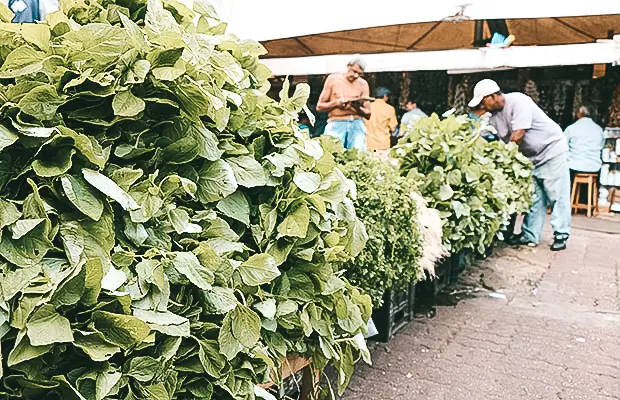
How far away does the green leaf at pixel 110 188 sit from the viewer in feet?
4.07

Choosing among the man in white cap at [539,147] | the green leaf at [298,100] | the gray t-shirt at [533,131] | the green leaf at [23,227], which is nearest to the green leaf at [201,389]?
the green leaf at [23,227]

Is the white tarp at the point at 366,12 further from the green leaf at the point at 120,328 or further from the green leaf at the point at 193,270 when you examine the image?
the green leaf at the point at 120,328

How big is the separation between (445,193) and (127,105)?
3.11 metres

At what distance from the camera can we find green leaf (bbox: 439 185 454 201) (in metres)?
4.14

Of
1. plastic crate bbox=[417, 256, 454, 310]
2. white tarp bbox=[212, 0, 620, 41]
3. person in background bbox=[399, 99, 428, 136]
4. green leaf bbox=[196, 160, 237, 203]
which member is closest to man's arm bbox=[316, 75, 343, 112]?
white tarp bbox=[212, 0, 620, 41]

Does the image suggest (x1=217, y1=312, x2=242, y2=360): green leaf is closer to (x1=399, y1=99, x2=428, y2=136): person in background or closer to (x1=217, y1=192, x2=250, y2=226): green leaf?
(x1=217, y1=192, x2=250, y2=226): green leaf

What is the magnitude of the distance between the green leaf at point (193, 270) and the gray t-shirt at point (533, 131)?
578 centimetres

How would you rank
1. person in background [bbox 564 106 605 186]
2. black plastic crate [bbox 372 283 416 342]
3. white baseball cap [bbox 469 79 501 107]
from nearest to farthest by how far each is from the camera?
black plastic crate [bbox 372 283 416 342] → white baseball cap [bbox 469 79 501 107] → person in background [bbox 564 106 605 186]

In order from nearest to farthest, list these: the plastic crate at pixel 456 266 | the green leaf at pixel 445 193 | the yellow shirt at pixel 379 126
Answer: the green leaf at pixel 445 193, the plastic crate at pixel 456 266, the yellow shirt at pixel 379 126

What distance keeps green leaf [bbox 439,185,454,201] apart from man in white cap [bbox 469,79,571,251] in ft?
8.52

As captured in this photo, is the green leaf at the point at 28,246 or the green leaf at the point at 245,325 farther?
the green leaf at the point at 245,325

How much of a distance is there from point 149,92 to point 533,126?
599cm

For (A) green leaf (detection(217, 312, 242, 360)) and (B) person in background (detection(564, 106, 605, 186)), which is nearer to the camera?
(A) green leaf (detection(217, 312, 242, 360))

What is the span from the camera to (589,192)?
9859 millimetres
